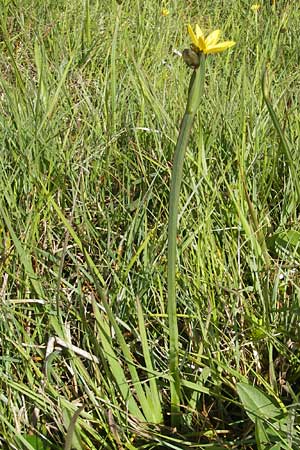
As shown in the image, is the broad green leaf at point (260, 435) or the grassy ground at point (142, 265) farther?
the grassy ground at point (142, 265)

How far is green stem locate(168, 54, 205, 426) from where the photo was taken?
2.32 ft

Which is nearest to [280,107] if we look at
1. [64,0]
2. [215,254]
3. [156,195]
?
[156,195]

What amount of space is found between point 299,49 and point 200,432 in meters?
1.36

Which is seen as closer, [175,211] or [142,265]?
[175,211]

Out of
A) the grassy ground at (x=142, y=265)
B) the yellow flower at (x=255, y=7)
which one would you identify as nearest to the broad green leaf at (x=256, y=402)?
the grassy ground at (x=142, y=265)

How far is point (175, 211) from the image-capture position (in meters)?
0.80

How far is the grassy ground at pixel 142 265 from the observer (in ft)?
3.08

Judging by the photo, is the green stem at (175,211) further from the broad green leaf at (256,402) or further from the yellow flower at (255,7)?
the yellow flower at (255,7)

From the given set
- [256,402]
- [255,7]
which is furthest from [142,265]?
[255,7]

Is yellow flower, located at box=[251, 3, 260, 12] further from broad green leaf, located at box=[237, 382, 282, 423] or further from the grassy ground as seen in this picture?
broad green leaf, located at box=[237, 382, 282, 423]

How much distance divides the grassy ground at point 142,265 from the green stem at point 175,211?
0.02 metres

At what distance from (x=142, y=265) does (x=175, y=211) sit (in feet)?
1.10

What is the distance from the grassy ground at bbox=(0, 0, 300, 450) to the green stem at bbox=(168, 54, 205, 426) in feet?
0.07

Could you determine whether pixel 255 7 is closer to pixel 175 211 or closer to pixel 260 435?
pixel 175 211
